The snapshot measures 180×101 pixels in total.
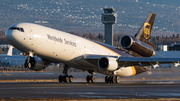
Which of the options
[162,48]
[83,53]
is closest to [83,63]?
[83,53]

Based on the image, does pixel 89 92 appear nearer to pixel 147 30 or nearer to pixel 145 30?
pixel 145 30

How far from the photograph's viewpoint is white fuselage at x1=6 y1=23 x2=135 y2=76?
34.4 m

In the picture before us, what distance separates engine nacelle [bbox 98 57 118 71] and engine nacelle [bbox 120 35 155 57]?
461 cm

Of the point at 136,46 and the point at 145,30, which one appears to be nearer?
the point at 136,46

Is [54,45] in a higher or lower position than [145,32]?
lower

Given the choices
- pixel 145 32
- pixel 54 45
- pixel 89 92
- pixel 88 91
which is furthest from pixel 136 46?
pixel 89 92

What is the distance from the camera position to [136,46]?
145ft

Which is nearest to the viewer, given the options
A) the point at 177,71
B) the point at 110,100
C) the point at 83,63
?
the point at 110,100

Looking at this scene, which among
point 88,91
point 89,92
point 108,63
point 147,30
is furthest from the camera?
point 147,30

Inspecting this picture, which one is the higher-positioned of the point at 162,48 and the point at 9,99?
the point at 162,48

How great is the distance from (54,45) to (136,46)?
12392 millimetres

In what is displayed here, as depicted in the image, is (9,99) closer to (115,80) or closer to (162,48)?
(115,80)

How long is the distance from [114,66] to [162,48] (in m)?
144

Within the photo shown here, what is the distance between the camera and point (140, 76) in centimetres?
5066
